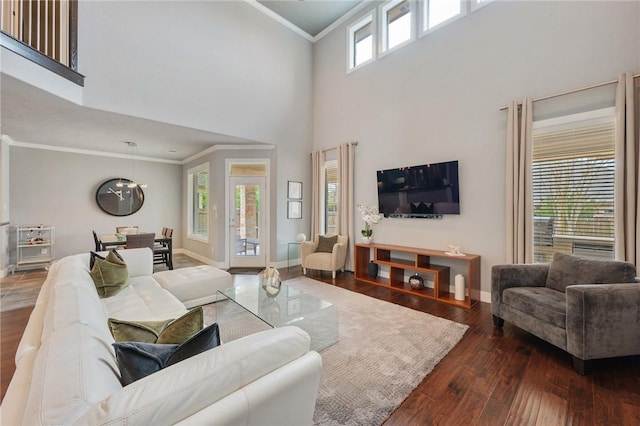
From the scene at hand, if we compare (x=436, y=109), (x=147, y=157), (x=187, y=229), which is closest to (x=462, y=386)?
(x=436, y=109)

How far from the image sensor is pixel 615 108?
9.23 feet

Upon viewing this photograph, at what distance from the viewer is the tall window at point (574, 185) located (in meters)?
2.96

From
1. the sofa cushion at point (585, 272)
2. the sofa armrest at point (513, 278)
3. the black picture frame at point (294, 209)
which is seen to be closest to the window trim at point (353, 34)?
the black picture frame at point (294, 209)

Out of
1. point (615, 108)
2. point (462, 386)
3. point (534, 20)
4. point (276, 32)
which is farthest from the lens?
point (276, 32)

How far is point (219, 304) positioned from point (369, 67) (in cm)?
494

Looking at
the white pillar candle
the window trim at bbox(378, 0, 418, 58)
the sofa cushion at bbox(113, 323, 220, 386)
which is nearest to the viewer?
the sofa cushion at bbox(113, 323, 220, 386)

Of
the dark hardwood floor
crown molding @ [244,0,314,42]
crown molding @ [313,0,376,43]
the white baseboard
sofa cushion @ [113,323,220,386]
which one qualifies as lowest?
the dark hardwood floor

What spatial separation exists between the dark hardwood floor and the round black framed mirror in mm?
4453

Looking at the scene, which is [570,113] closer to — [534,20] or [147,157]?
[534,20]

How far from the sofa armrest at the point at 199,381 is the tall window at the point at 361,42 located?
5.55 meters

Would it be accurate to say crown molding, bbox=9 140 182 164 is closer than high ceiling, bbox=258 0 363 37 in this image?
No

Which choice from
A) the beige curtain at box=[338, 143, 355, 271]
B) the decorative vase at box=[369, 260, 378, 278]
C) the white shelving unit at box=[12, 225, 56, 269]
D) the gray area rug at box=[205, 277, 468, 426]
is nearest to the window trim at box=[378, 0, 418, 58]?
the beige curtain at box=[338, 143, 355, 271]

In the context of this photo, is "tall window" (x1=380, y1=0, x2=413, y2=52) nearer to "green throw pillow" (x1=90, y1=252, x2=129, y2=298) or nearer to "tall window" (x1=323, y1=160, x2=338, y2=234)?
"tall window" (x1=323, y1=160, x2=338, y2=234)

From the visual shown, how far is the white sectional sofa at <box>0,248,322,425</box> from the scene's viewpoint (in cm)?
73
